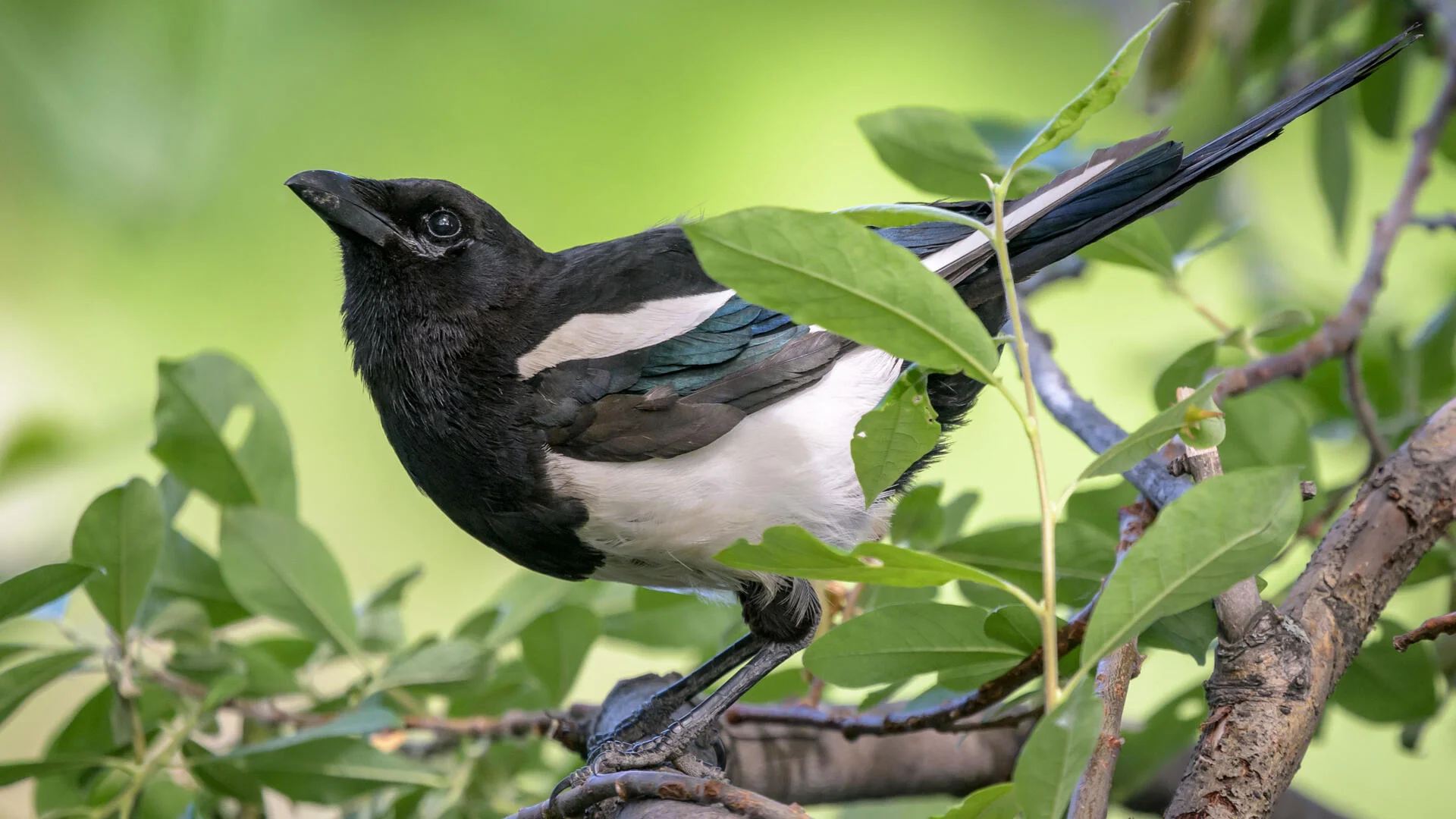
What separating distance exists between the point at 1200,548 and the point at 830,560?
139 mm

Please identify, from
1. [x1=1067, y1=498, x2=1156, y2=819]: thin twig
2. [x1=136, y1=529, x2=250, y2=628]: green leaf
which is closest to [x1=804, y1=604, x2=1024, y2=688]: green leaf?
[x1=1067, y1=498, x2=1156, y2=819]: thin twig

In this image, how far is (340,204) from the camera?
2.69 ft

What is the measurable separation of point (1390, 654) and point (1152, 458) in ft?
0.69

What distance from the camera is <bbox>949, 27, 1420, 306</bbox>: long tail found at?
2.27 ft

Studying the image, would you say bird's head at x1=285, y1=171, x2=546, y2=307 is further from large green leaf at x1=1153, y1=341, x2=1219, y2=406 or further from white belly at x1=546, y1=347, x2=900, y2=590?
large green leaf at x1=1153, y1=341, x2=1219, y2=406

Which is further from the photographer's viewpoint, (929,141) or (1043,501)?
(929,141)

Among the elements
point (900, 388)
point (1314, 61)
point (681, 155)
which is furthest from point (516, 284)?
point (681, 155)

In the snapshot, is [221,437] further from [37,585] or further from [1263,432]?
[1263,432]

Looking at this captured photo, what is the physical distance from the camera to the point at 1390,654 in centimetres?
73

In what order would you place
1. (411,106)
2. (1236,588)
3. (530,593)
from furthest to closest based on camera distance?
(411,106) → (530,593) → (1236,588)

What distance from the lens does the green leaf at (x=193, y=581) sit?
3.03ft

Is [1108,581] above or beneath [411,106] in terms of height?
beneath

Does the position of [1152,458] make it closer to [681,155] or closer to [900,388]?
[900,388]

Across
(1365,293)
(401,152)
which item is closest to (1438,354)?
(1365,293)
